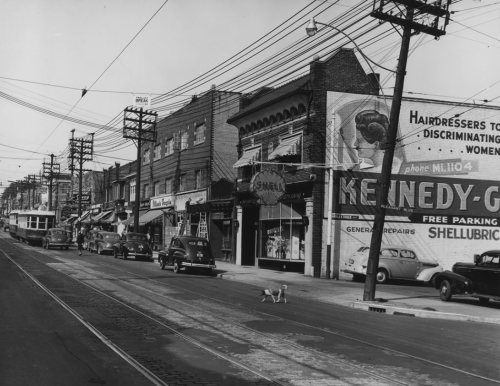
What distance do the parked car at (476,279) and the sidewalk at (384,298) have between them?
1.37 ft

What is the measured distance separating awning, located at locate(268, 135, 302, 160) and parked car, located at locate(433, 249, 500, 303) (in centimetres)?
1046

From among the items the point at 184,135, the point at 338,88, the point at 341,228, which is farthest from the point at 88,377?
the point at 184,135

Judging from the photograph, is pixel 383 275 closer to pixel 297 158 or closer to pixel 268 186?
pixel 268 186

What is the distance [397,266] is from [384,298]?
663cm

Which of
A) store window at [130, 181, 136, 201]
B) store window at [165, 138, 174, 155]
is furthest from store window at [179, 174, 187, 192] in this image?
store window at [130, 181, 136, 201]

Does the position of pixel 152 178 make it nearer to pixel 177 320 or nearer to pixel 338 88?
pixel 338 88

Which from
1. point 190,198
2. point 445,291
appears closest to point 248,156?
point 190,198

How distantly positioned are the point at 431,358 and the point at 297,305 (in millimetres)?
7288

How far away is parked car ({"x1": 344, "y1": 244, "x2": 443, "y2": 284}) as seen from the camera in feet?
81.5

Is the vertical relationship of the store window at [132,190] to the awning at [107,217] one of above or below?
above

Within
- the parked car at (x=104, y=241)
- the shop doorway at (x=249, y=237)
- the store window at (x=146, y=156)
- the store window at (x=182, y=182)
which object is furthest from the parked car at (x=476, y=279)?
the store window at (x=146, y=156)

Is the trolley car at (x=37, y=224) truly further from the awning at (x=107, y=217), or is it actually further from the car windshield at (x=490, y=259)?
the car windshield at (x=490, y=259)

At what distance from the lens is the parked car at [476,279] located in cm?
1727

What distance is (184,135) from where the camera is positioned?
4362 cm
